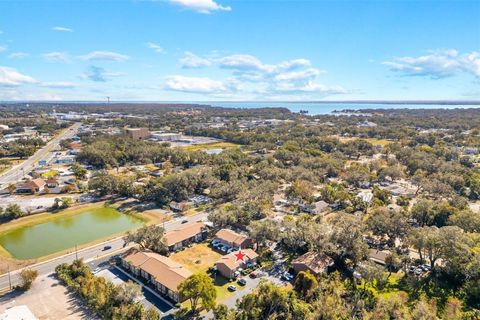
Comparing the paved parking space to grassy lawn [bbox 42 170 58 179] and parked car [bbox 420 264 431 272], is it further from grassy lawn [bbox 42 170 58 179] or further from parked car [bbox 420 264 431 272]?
grassy lawn [bbox 42 170 58 179]

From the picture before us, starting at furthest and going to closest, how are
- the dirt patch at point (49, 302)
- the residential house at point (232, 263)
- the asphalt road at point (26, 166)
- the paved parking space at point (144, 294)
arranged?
the asphalt road at point (26, 166) → the residential house at point (232, 263) → the paved parking space at point (144, 294) → the dirt patch at point (49, 302)

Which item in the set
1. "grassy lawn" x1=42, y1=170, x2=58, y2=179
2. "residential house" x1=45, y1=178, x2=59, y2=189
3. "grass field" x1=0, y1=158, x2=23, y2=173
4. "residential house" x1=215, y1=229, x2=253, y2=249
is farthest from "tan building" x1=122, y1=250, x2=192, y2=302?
"grass field" x1=0, y1=158, x2=23, y2=173

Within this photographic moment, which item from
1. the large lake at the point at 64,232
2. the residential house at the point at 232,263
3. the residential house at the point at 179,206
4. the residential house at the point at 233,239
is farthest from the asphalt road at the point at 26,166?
the residential house at the point at 232,263

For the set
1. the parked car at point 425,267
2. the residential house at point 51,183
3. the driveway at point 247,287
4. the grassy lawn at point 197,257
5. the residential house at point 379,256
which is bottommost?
the grassy lawn at point 197,257

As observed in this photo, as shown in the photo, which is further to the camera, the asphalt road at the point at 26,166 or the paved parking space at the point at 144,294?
the asphalt road at the point at 26,166

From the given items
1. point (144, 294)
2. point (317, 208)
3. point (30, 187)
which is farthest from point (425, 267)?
point (30, 187)

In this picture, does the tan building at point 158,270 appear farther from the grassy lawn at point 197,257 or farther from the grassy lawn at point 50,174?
the grassy lawn at point 50,174

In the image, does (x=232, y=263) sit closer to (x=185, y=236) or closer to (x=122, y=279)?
(x=185, y=236)
